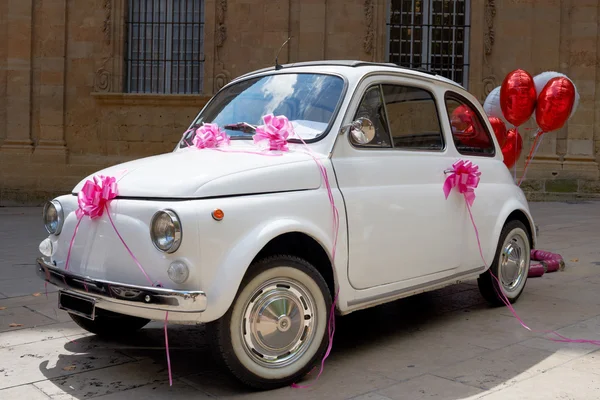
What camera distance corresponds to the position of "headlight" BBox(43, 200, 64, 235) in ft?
13.8

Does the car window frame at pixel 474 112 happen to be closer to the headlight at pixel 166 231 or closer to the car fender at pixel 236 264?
the car fender at pixel 236 264

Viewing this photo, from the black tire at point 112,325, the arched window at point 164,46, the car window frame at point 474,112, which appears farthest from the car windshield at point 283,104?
the arched window at point 164,46

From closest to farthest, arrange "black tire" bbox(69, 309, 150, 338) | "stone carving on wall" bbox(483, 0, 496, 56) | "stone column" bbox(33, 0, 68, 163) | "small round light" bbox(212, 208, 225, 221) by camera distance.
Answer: "small round light" bbox(212, 208, 225, 221), "black tire" bbox(69, 309, 150, 338), "stone carving on wall" bbox(483, 0, 496, 56), "stone column" bbox(33, 0, 68, 163)

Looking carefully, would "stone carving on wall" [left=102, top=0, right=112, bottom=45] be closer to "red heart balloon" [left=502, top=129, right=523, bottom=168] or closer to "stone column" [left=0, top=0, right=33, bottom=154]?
"stone column" [left=0, top=0, right=33, bottom=154]

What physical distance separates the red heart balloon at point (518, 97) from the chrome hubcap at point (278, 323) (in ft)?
14.9

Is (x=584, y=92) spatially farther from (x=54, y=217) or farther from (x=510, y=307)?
(x=54, y=217)

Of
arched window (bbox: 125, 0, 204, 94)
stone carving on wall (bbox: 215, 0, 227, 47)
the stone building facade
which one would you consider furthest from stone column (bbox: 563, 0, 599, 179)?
arched window (bbox: 125, 0, 204, 94)

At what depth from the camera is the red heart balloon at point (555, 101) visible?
24.7ft

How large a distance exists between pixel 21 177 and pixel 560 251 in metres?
11.3

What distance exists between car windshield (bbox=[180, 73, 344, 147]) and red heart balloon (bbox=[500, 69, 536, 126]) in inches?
142

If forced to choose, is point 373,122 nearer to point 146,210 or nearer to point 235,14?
point 146,210

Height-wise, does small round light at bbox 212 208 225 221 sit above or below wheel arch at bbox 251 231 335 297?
above

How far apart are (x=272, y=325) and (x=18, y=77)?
13.5m

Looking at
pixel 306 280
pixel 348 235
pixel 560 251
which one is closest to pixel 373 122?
pixel 348 235
